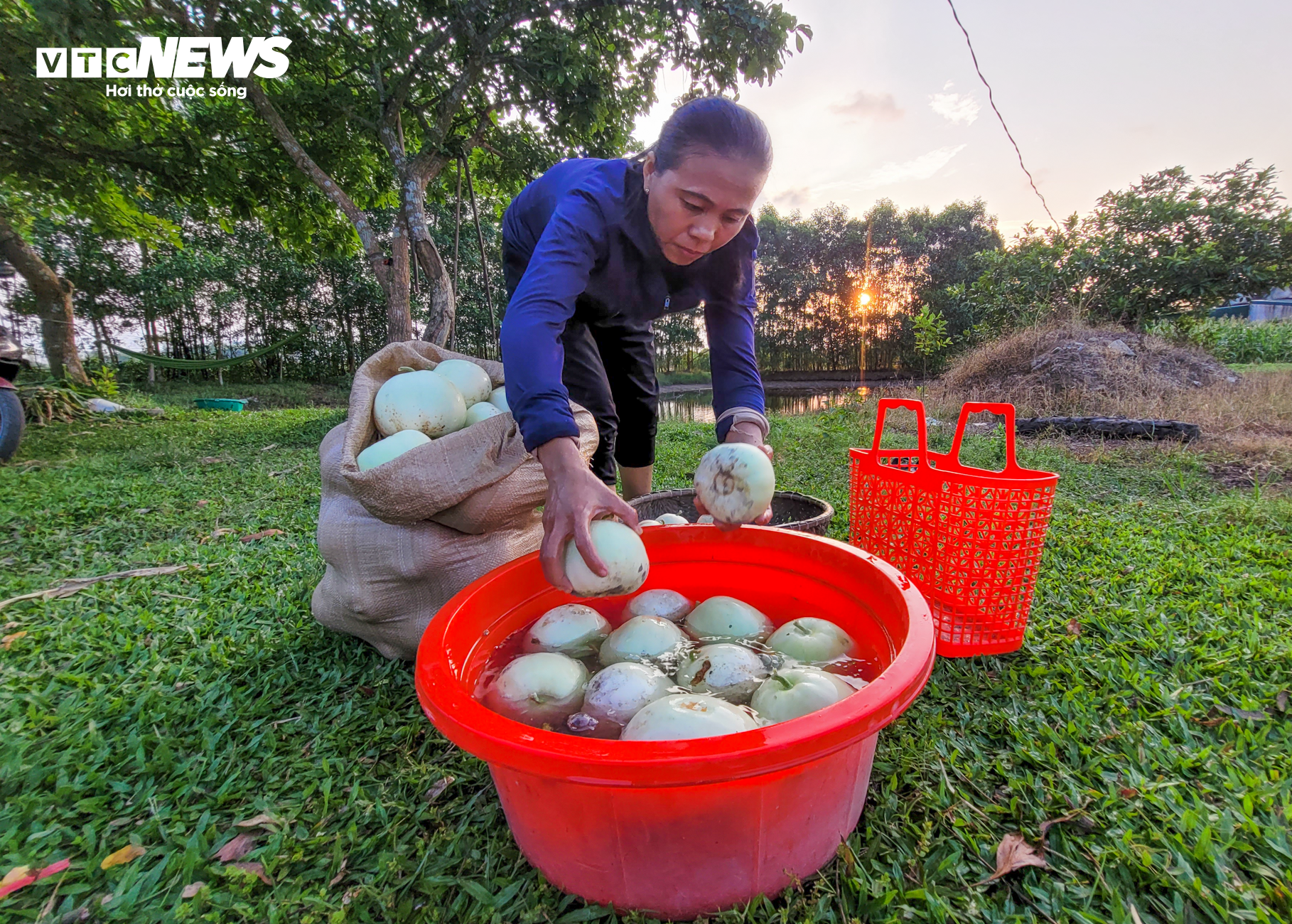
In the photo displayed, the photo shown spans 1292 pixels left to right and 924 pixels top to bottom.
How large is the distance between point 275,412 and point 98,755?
799cm

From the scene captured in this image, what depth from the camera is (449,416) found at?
1.88m

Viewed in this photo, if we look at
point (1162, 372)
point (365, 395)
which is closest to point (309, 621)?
point (365, 395)

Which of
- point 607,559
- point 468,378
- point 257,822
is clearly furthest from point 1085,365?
point 257,822

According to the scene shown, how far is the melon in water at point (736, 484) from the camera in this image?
1.52 metres

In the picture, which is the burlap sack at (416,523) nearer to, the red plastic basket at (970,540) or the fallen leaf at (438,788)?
the fallen leaf at (438,788)

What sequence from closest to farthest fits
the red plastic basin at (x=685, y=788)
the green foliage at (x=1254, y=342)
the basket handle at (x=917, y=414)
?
the red plastic basin at (x=685, y=788) < the basket handle at (x=917, y=414) < the green foliage at (x=1254, y=342)

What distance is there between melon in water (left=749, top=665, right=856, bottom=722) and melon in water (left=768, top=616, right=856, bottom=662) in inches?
4.4

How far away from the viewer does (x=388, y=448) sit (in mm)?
1688

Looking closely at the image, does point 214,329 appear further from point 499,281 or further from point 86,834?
point 86,834

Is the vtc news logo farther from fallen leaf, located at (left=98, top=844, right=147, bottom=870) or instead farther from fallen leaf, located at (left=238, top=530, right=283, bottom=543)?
fallen leaf, located at (left=98, top=844, right=147, bottom=870)

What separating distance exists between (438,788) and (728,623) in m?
0.75

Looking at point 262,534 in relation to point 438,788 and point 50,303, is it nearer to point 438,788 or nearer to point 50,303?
point 438,788

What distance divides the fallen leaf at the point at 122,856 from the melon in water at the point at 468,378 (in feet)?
4.49

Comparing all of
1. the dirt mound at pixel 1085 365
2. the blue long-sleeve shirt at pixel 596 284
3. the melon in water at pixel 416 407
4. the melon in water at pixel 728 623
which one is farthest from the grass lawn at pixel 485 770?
the dirt mound at pixel 1085 365
